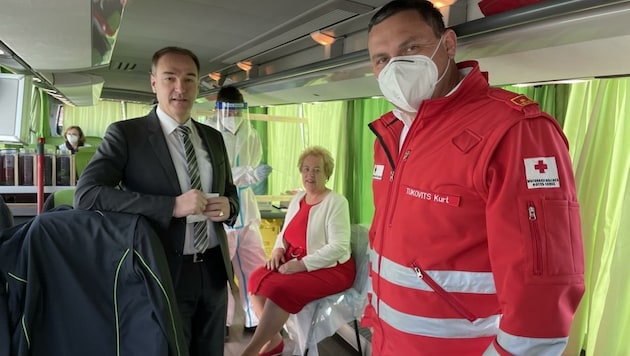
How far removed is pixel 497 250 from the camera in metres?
0.93

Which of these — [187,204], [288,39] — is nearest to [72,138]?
[288,39]

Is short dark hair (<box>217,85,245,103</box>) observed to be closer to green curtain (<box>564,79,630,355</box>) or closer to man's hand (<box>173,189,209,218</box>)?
man's hand (<box>173,189,209,218</box>)

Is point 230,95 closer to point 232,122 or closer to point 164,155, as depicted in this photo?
point 232,122

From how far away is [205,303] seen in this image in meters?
1.76

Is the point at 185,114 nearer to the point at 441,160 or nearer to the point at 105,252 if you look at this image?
the point at 105,252

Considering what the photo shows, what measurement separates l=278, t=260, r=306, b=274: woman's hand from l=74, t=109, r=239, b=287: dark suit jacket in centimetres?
104

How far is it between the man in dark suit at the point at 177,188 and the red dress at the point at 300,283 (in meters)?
0.83

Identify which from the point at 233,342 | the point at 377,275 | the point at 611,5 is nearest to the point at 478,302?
the point at 377,275

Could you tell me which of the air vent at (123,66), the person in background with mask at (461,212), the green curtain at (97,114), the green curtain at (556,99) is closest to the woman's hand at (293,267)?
the person in background with mask at (461,212)

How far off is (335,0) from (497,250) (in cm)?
133

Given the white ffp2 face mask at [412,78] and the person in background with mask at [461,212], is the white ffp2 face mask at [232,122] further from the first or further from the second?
the white ffp2 face mask at [412,78]

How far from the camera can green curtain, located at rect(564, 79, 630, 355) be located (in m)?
1.88

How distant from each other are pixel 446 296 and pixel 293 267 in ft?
5.84

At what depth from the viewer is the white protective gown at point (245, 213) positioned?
10.7 ft
